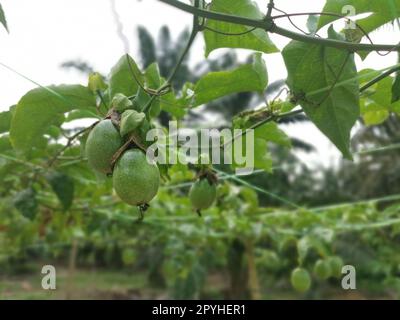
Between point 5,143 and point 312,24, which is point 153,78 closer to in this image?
point 312,24

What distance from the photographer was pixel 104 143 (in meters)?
0.68

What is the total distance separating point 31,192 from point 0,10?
2.99 ft

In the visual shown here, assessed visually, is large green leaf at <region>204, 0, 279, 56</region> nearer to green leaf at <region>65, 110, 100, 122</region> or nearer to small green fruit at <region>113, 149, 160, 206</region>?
small green fruit at <region>113, 149, 160, 206</region>

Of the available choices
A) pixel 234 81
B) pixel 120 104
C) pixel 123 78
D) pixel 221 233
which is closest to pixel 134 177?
pixel 120 104

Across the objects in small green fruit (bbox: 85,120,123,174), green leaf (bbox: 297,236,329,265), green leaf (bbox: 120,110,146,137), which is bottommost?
green leaf (bbox: 297,236,329,265)

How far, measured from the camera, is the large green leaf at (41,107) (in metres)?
0.87

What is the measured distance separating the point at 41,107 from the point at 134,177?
34 centimetres

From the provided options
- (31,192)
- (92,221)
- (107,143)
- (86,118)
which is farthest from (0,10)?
(92,221)

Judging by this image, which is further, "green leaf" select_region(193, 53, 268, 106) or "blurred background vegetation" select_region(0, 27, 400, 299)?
"blurred background vegetation" select_region(0, 27, 400, 299)

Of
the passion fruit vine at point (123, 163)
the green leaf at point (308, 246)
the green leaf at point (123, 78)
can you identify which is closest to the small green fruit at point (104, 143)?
the passion fruit vine at point (123, 163)

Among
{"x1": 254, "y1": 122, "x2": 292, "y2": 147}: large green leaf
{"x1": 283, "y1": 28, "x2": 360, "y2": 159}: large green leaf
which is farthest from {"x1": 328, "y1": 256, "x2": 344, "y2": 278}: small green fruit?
{"x1": 283, "y1": 28, "x2": 360, "y2": 159}: large green leaf

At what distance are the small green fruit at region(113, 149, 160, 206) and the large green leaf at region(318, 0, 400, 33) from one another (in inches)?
14.2

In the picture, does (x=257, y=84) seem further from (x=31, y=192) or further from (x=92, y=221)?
(x=92, y=221)

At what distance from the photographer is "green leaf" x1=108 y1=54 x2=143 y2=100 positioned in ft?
2.75
